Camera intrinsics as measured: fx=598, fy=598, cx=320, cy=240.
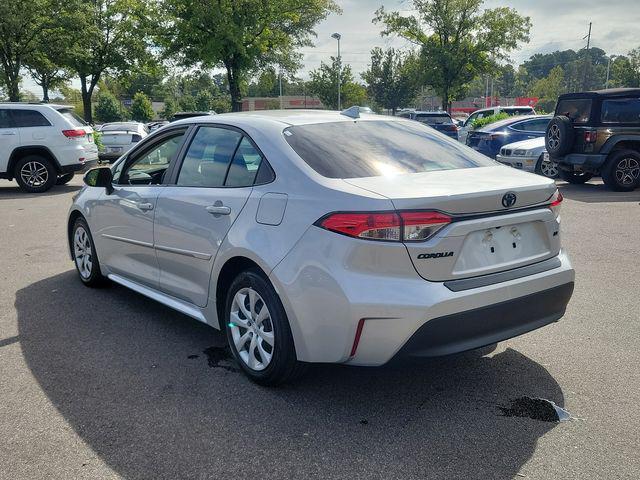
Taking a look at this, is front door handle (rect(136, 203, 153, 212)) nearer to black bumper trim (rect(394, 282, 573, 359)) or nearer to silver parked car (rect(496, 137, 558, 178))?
black bumper trim (rect(394, 282, 573, 359))

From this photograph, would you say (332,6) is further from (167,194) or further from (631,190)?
(167,194)

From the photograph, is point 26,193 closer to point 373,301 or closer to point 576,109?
point 576,109

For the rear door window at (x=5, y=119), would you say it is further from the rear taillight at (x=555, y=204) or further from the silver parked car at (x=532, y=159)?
the rear taillight at (x=555, y=204)

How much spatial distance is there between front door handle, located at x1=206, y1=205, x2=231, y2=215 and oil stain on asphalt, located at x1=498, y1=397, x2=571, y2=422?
193 centimetres

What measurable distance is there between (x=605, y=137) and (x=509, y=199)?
947cm

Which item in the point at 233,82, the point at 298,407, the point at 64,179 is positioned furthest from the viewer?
the point at 233,82

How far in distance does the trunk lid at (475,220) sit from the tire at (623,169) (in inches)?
360

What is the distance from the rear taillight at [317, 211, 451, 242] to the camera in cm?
292

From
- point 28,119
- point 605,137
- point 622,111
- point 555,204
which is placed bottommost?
point 605,137

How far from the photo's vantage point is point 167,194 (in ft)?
14.0

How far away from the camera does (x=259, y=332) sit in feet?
11.4

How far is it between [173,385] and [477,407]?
1782mm

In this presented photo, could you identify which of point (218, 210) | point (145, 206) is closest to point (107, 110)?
point (145, 206)

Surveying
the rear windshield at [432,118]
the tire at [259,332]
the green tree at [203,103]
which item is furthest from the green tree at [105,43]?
the green tree at [203,103]
